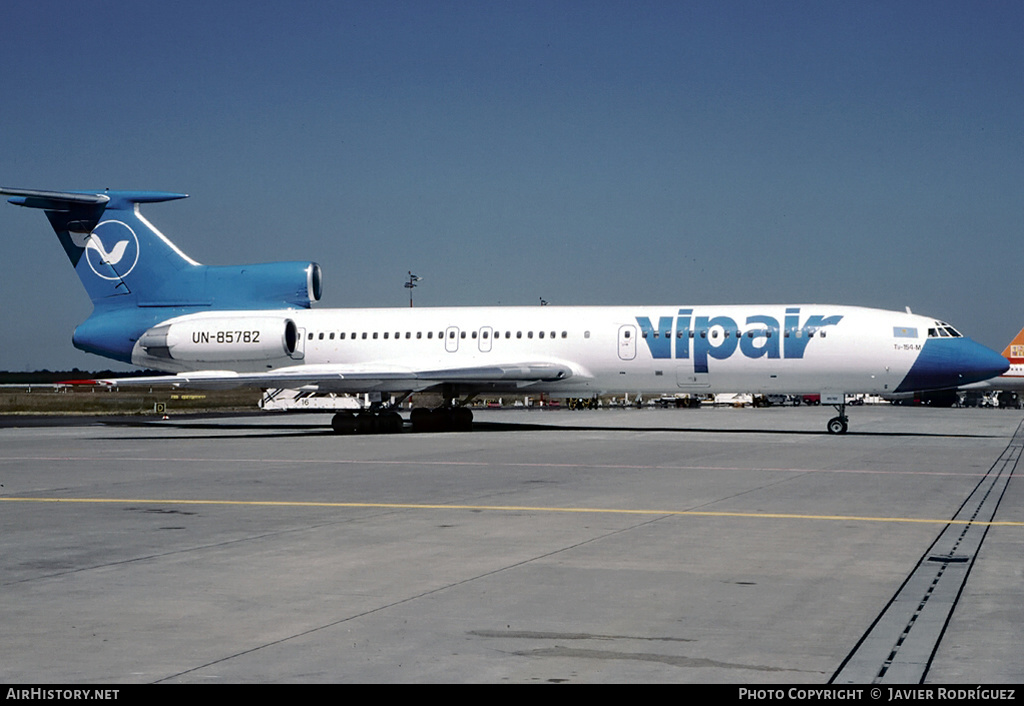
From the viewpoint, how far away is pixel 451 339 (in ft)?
113

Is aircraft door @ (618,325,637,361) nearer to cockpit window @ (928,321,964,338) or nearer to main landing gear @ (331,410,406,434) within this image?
main landing gear @ (331,410,406,434)

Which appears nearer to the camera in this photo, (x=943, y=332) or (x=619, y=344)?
(x=943, y=332)

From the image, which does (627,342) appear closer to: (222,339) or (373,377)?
(373,377)

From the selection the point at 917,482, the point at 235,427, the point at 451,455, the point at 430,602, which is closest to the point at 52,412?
the point at 235,427

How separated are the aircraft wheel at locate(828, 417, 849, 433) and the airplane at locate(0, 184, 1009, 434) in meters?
0.08

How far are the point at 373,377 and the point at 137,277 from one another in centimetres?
1018

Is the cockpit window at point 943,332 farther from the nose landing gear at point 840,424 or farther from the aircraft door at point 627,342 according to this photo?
the aircraft door at point 627,342

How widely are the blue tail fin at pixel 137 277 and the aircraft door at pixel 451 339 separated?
5580 millimetres

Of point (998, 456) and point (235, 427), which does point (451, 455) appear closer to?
point (998, 456)

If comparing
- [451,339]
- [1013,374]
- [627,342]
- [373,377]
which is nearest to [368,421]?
[373,377]

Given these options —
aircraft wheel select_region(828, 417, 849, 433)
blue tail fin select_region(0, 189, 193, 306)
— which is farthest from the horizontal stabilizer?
aircraft wheel select_region(828, 417, 849, 433)

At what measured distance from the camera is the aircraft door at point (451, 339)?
34.2 m

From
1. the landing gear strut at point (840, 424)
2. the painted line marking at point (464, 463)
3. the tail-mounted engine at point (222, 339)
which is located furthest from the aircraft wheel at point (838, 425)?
the tail-mounted engine at point (222, 339)

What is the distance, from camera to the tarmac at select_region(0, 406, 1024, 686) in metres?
5.89
